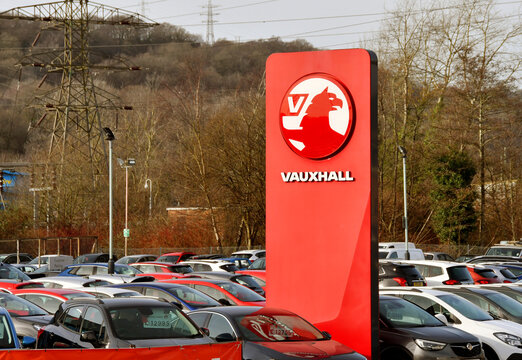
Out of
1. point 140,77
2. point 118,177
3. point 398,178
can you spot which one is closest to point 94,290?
point 398,178

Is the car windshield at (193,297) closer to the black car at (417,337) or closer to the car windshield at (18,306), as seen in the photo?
the car windshield at (18,306)

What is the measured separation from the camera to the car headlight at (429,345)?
13570mm

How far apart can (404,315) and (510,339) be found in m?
A: 2.30

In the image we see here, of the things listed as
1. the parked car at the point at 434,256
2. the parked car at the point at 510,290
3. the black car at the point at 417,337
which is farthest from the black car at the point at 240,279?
the parked car at the point at 434,256

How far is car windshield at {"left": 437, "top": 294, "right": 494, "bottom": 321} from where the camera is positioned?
634 inches

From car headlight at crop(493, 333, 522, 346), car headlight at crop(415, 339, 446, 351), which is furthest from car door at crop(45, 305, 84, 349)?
car headlight at crop(493, 333, 522, 346)

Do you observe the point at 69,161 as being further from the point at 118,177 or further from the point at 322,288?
the point at 322,288

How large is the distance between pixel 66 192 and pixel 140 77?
347ft

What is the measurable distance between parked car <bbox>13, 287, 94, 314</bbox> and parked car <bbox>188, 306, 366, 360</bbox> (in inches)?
192

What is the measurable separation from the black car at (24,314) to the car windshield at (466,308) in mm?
8110

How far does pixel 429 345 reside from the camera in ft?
44.6

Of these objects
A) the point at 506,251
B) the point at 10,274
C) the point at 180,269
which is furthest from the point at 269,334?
the point at 506,251

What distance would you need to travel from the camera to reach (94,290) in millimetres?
19391

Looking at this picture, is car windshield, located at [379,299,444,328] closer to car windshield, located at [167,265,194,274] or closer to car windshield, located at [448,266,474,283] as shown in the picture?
car windshield, located at [448,266,474,283]
